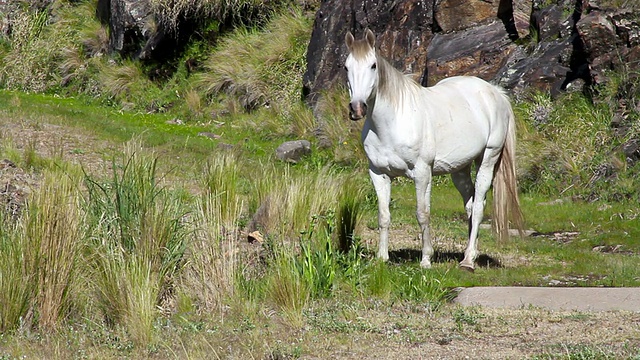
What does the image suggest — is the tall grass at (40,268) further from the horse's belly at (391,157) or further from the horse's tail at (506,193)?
the horse's tail at (506,193)

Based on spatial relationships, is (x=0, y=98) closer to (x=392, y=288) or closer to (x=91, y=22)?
(x=91, y=22)

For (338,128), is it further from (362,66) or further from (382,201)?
(362,66)

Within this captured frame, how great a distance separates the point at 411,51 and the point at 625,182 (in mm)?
5810

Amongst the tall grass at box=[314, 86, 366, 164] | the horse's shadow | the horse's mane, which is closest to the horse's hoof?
the horse's shadow

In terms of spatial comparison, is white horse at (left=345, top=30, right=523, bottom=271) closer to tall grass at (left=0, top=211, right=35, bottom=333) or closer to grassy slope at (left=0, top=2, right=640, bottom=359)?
grassy slope at (left=0, top=2, right=640, bottom=359)

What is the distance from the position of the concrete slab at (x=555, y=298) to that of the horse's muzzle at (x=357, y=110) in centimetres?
185

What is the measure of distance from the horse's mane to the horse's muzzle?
52 cm

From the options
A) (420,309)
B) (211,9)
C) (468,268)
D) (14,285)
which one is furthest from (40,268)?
(211,9)

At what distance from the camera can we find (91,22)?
83.9 feet

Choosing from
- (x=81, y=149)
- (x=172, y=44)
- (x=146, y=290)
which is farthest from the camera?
(x=172, y=44)

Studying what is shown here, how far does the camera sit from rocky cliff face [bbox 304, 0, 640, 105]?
48.7ft

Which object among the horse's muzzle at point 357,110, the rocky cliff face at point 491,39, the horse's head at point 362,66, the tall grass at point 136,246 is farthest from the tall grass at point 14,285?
the rocky cliff face at point 491,39

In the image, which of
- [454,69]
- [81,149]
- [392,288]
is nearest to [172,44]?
[81,149]

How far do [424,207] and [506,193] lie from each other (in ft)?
4.12
